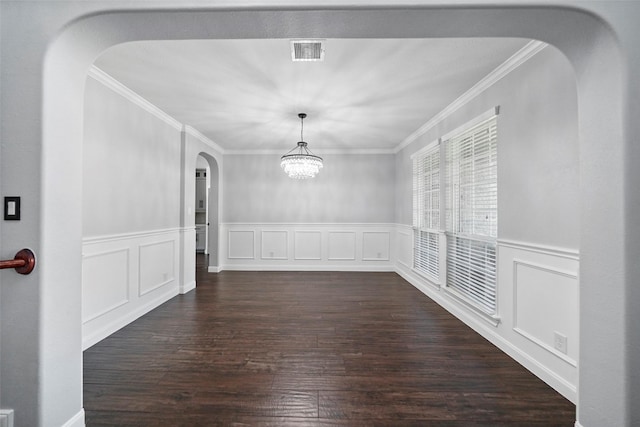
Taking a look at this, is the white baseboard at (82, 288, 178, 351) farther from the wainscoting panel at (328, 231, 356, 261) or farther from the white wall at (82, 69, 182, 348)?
the wainscoting panel at (328, 231, 356, 261)

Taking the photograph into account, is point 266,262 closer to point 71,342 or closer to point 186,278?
point 186,278

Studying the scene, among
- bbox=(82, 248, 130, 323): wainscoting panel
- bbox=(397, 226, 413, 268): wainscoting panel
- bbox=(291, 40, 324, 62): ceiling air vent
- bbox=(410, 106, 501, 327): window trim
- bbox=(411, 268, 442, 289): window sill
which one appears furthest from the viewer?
bbox=(397, 226, 413, 268): wainscoting panel

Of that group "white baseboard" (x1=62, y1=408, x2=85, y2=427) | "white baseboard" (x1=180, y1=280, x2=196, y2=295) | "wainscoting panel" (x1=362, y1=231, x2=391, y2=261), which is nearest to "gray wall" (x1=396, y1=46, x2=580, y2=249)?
"white baseboard" (x1=62, y1=408, x2=85, y2=427)

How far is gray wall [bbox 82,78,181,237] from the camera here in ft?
9.37

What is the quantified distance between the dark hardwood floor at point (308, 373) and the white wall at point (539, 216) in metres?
0.22

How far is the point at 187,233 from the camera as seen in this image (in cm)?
485

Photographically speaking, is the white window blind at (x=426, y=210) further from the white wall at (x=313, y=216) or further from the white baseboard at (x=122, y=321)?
the white baseboard at (x=122, y=321)

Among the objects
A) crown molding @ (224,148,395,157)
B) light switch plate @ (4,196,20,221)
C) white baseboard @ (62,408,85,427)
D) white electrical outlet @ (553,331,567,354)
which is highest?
crown molding @ (224,148,395,157)

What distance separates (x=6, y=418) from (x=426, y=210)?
15.4 feet

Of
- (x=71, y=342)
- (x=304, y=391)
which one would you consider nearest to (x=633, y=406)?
(x=304, y=391)

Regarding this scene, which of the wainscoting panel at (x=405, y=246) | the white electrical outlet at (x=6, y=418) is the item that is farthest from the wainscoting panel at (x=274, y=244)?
the white electrical outlet at (x=6, y=418)

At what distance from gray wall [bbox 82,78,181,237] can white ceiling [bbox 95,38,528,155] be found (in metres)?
0.28

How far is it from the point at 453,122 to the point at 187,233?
415 centimetres

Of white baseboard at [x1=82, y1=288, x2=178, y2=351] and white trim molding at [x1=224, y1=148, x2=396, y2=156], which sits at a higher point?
Answer: white trim molding at [x1=224, y1=148, x2=396, y2=156]
